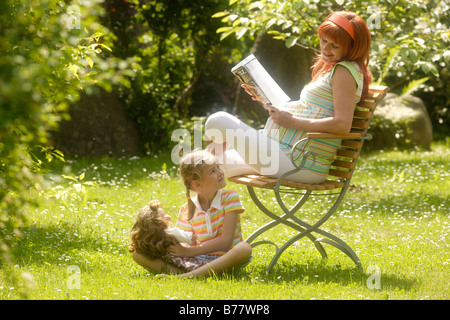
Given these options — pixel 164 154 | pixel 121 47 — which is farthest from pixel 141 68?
pixel 164 154

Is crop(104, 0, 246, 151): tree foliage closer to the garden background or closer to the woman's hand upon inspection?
the garden background

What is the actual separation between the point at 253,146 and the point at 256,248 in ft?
3.58

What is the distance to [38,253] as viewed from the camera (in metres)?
4.41

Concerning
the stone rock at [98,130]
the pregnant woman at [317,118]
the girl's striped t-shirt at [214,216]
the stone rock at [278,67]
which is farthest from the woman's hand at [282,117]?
the stone rock at [278,67]

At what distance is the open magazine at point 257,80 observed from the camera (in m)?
3.97

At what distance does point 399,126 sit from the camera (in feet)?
31.7

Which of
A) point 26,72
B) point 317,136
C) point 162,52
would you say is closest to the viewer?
point 26,72

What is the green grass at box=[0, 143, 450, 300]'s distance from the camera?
355 centimetres

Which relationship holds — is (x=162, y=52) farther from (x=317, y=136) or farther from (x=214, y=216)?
(x=317, y=136)

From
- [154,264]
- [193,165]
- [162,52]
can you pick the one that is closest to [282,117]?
[193,165]

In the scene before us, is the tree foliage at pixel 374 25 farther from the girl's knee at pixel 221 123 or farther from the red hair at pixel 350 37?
the girl's knee at pixel 221 123

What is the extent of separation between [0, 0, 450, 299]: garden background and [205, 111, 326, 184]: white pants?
0.61 m

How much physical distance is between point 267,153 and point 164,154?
4.91 metres

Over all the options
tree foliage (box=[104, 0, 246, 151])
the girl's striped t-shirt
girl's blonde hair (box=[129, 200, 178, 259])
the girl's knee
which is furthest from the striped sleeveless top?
tree foliage (box=[104, 0, 246, 151])
